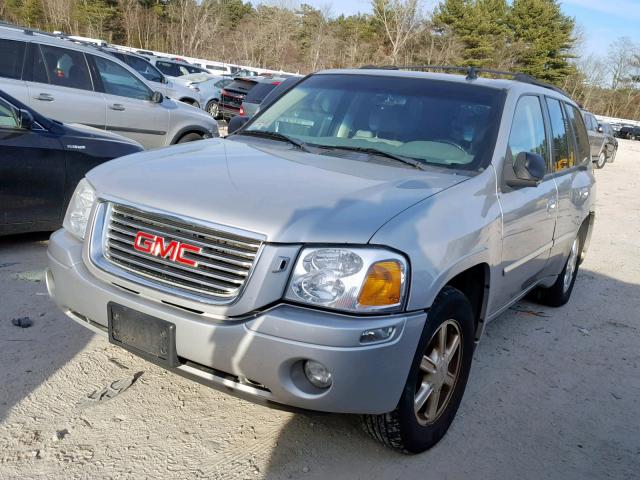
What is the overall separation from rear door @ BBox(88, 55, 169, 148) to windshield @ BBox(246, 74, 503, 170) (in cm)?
474

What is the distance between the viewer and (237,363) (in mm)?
2342

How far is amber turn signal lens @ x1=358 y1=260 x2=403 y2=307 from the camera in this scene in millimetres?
2326

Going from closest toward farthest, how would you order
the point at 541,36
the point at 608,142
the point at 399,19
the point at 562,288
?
the point at 562,288
the point at 608,142
the point at 399,19
the point at 541,36

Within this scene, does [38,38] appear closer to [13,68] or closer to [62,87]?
[13,68]

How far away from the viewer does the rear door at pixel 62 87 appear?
Answer: 7.41 meters

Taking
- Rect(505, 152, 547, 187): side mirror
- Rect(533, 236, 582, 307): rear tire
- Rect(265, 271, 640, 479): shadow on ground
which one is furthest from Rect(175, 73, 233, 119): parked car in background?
Rect(505, 152, 547, 187): side mirror

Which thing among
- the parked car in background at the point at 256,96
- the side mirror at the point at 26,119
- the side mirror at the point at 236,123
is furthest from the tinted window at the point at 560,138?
the parked car in background at the point at 256,96

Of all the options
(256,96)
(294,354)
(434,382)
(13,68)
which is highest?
(13,68)

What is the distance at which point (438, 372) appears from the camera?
282 centimetres

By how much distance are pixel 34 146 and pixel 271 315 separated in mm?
3735

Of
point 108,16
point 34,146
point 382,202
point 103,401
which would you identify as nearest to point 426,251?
point 382,202

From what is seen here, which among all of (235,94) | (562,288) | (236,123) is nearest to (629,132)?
(235,94)

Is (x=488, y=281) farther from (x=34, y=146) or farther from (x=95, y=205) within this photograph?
(x=34, y=146)

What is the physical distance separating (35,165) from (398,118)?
3.24 m
